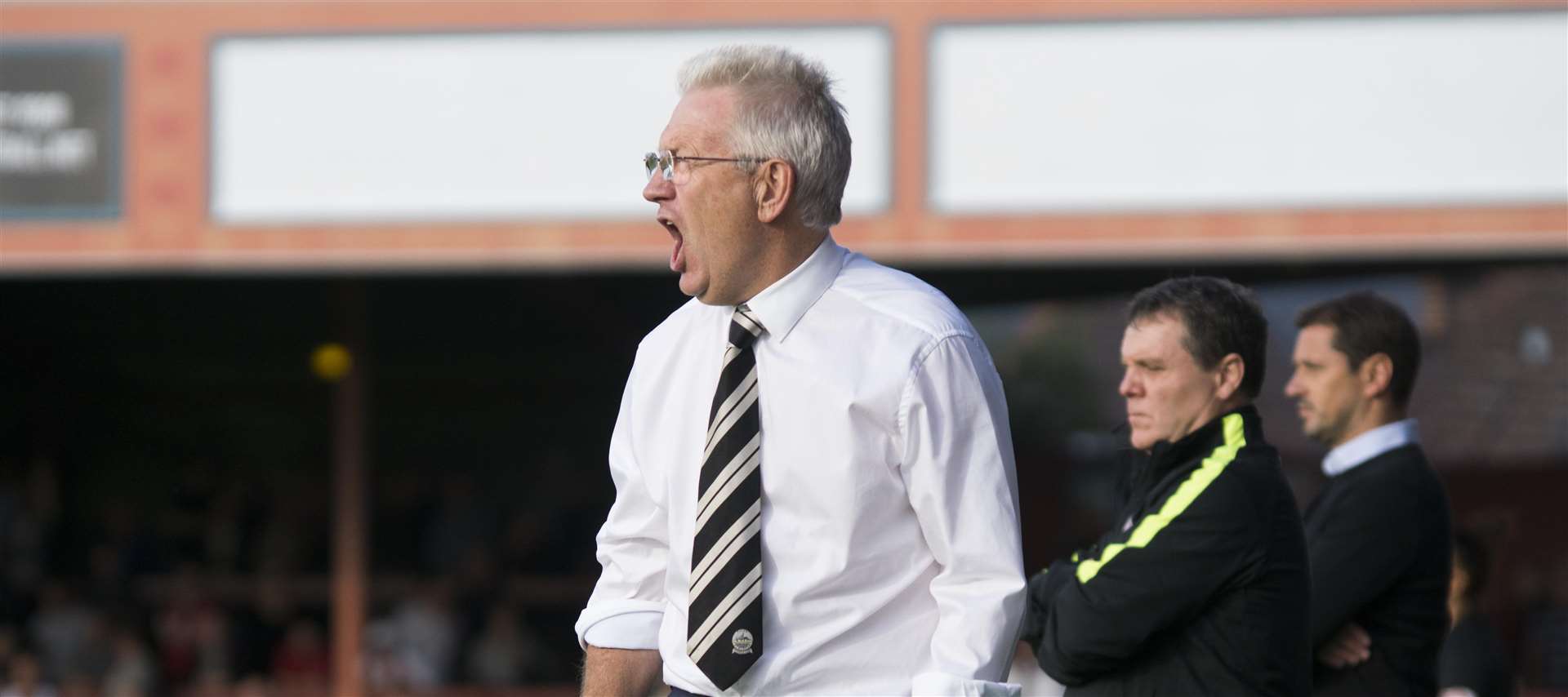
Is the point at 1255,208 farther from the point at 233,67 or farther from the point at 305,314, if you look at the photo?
the point at 305,314

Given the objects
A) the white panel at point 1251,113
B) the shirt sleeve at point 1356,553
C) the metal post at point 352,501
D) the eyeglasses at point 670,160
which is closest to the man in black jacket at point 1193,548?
the shirt sleeve at point 1356,553

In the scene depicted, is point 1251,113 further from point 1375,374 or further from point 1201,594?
point 1201,594

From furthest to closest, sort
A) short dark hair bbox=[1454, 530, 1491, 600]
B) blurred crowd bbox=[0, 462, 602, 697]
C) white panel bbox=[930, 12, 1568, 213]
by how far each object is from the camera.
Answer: blurred crowd bbox=[0, 462, 602, 697], white panel bbox=[930, 12, 1568, 213], short dark hair bbox=[1454, 530, 1491, 600]

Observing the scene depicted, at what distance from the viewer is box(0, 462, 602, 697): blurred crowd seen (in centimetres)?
1138

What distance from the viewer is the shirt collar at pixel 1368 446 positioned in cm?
375

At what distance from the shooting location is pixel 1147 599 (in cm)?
299

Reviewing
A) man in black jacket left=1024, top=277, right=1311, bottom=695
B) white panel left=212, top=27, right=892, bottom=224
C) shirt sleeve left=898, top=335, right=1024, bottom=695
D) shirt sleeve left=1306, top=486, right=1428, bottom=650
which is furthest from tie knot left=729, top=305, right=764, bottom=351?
white panel left=212, top=27, right=892, bottom=224

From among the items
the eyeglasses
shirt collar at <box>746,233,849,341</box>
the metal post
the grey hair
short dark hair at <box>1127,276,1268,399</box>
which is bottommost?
the metal post

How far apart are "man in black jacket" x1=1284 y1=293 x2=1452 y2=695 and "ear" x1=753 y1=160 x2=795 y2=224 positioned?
159 centimetres

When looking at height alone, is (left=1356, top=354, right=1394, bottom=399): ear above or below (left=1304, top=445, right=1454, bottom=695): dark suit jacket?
above

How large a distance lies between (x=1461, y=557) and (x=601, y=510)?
9.17m

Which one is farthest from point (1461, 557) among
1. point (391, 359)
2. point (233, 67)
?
point (391, 359)

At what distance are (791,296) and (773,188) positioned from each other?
0.49ft

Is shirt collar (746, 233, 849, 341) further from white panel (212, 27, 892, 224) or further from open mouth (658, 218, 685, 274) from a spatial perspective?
white panel (212, 27, 892, 224)
